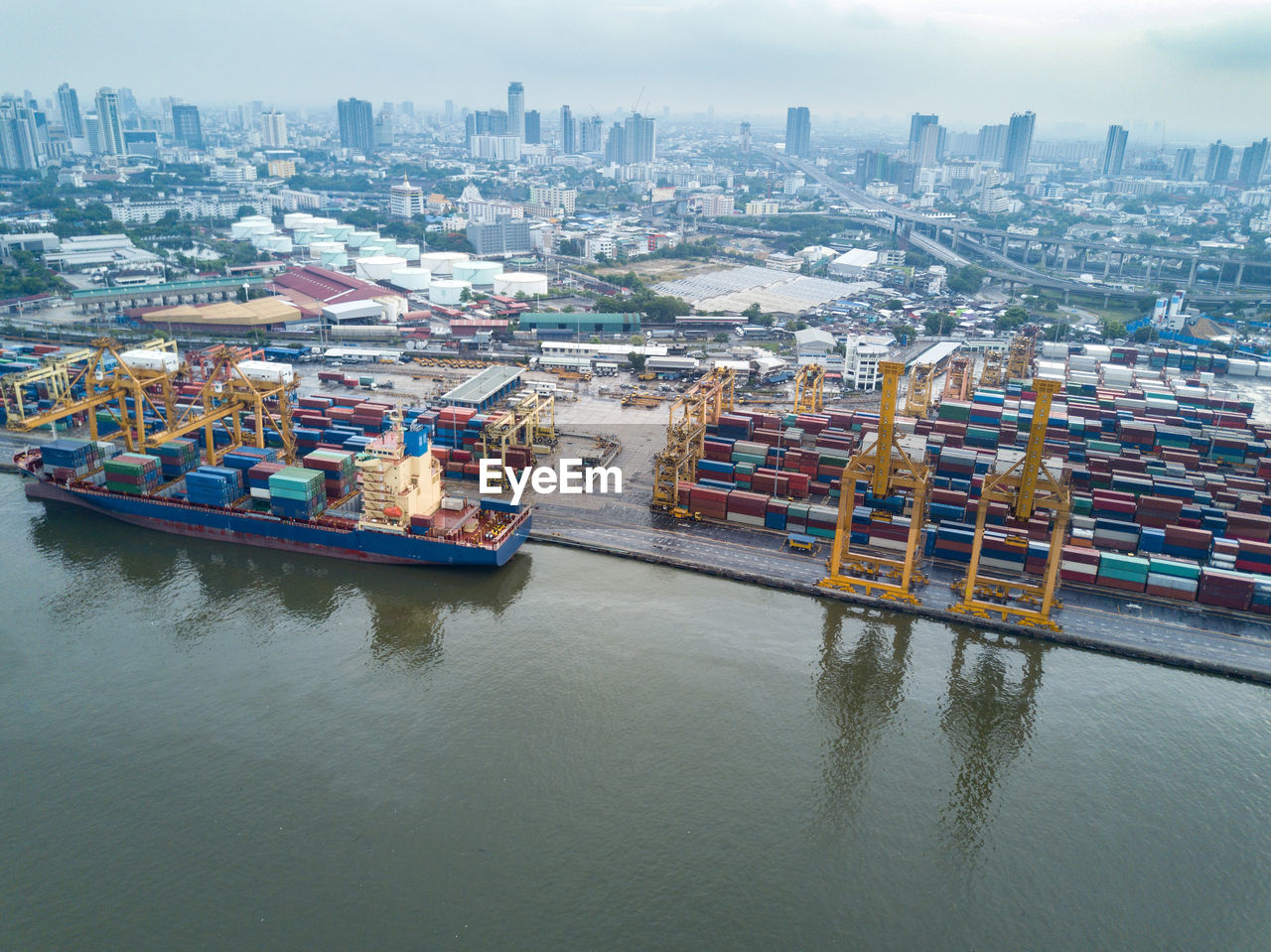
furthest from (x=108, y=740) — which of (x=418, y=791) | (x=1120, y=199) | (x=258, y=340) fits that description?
(x=1120, y=199)

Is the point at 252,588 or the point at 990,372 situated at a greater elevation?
the point at 990,372

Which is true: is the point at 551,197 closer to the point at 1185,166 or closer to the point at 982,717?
the point at 982,717

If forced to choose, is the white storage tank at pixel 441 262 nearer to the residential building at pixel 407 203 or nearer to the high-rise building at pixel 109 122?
the residential building at pixel 407 203

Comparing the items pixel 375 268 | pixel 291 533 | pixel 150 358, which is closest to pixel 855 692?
pixel 291 533

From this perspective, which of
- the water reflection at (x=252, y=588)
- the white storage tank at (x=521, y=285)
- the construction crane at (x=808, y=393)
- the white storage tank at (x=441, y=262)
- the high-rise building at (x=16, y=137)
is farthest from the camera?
the high-rise building at (x=16, y=137)

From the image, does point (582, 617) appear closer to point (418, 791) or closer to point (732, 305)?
point (418, 791)

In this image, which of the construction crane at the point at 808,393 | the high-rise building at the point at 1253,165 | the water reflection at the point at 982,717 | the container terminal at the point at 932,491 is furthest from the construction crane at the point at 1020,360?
the high-rise building at the point at 1253,165
